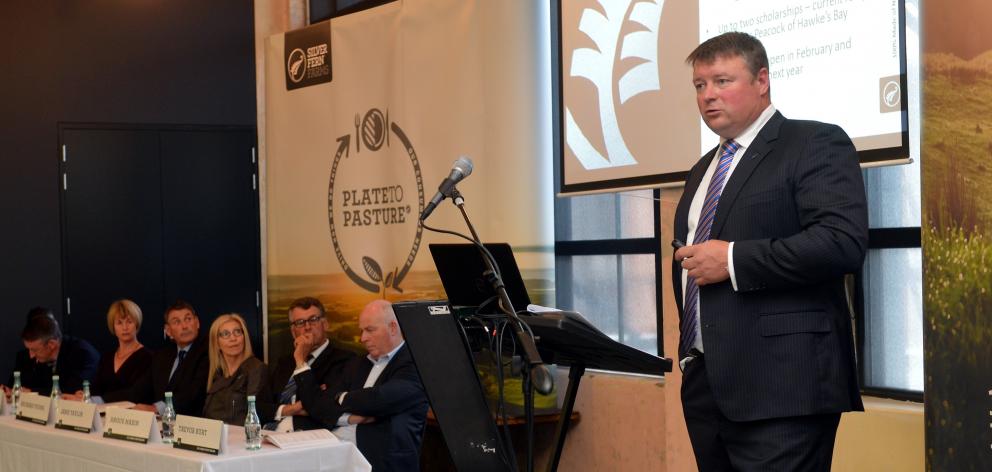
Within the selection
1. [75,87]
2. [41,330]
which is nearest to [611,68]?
[41,330]

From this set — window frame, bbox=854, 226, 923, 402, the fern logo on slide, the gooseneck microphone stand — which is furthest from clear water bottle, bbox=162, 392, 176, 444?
window frame, bbox=854, 226, 923, 402

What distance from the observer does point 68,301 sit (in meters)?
8.30

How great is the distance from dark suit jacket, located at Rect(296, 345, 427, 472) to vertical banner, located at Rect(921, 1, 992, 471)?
2.09 meters

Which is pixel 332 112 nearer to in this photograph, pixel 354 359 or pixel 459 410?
pixel 354 359

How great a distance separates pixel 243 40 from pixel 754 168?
24.0 feet

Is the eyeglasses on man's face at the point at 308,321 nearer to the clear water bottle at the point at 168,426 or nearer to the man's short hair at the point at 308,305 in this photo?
the man's short hair at the point at 308,305

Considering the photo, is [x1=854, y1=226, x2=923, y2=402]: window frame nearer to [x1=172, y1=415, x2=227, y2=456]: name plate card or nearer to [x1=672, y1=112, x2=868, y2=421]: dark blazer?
[x1=672, y1=112, x2=868, y2=421]: dark blazer

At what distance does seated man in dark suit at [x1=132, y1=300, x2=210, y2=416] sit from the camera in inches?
215

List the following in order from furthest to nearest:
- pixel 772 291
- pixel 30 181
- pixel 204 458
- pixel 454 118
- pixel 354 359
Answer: pixel 30 181, pixel 454 118, pixel 354 359, pixel 204 458, pixel 772 291

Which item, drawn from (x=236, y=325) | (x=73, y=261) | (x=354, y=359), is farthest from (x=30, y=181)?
(x=354, y=359)

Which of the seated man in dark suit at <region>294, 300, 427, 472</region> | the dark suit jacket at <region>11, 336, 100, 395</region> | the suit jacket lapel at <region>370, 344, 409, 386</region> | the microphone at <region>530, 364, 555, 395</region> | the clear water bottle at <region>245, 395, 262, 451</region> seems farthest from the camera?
the dark suit jacket at <region>11, 336, 100, 395</region>

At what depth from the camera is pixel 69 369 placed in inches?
254

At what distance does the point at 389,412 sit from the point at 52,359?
3.17m

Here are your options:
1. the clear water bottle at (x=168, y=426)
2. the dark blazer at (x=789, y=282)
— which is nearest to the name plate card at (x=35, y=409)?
the clear water bottle at (x=168, y=426)
